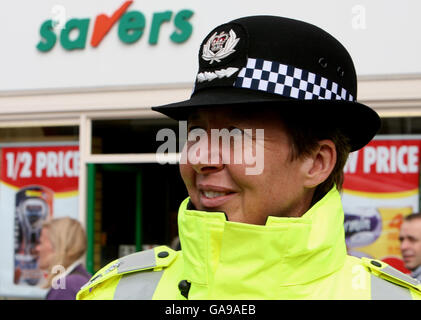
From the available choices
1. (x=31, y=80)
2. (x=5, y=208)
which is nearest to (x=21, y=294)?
(x=5, y=208)

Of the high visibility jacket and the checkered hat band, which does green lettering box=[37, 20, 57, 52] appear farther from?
the checkered hat band

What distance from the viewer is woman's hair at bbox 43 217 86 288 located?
14.0ft

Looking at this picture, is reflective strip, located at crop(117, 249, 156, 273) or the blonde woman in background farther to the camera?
the blonde woman in background

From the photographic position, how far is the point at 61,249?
4.40 meters

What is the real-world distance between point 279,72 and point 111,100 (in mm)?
3693

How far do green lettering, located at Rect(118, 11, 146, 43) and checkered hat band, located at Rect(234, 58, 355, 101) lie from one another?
3659 mm

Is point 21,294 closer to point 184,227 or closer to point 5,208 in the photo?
point 5,208

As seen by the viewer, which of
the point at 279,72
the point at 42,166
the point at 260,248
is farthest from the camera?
the point at 42,166

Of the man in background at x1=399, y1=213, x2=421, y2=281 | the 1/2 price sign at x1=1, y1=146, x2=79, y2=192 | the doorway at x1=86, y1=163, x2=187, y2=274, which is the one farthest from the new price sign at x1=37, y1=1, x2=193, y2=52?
the man in background at x1=399, y1=213, x2=421, y2=281

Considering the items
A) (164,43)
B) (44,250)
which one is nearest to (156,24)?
(164,43)

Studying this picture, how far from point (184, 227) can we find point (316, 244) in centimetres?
35

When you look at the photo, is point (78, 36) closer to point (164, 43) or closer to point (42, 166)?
point (164, 43)

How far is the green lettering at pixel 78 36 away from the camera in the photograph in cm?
489

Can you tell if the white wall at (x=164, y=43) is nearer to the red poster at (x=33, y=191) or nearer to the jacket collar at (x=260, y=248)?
the red poster at (x=33, y=191)
